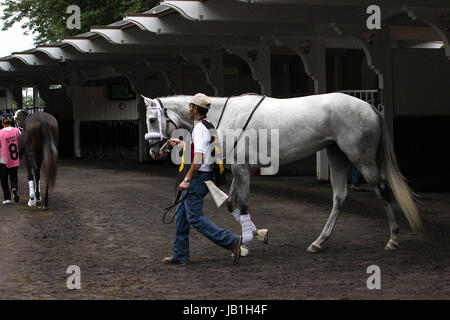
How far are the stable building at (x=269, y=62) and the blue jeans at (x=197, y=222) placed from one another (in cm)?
502

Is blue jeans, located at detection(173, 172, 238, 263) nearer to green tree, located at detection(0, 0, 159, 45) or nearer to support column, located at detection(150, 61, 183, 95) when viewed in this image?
support column, located at detection(150, 61, 183, 95)

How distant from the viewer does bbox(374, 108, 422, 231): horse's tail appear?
8094 mm

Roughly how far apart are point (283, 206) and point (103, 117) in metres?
17.8

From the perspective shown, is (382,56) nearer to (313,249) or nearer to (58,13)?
(313,249)

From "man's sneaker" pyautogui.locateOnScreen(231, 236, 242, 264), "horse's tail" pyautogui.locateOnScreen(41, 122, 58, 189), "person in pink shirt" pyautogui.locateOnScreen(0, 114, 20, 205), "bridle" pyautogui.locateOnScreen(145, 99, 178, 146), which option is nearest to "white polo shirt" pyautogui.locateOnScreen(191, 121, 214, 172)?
"bridle" pyautogui.locateOnScreen(145, 99, 178, 146)

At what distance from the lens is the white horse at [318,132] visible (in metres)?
8.19

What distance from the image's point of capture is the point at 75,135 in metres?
29.7

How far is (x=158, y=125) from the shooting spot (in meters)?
8.19

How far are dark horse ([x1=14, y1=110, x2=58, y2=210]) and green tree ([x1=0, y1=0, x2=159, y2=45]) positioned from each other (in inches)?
611

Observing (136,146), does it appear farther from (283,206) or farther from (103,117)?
(283,206)

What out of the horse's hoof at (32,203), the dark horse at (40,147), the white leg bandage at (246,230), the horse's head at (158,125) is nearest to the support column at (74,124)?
the dark horse at (40,147)

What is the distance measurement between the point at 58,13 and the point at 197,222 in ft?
101

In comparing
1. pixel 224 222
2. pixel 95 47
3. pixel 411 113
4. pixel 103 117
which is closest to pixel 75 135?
pixel 103 117

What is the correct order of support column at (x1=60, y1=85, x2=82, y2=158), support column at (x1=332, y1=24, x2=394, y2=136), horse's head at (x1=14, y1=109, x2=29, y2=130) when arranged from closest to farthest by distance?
support column at (x1=332, y1=24, x2=394, y2=136) → horse's head at (x1=14, y1=109, x2=29, y2=130) → support column at (x1=60, y1=85, x2=82, y2=158)
